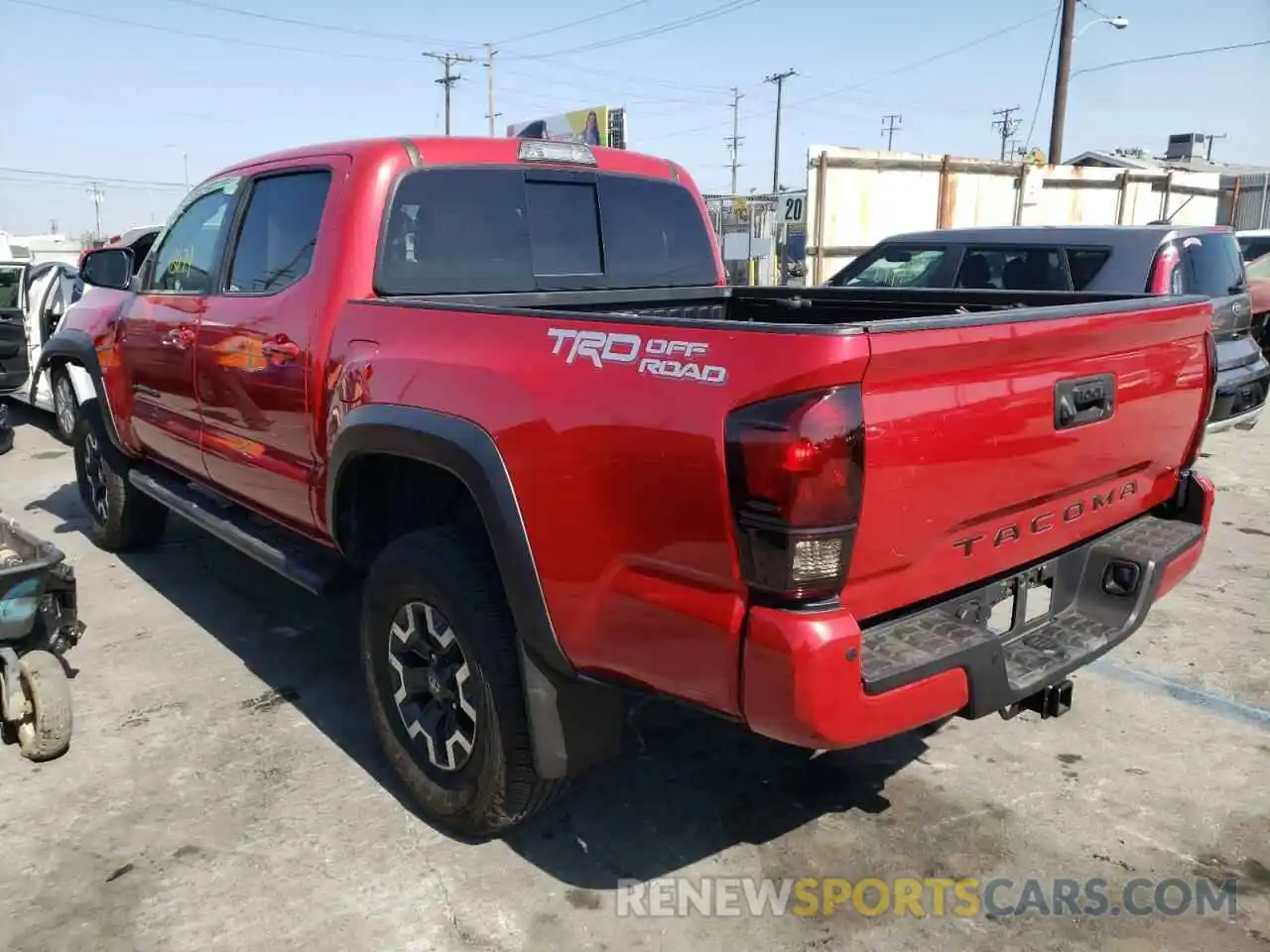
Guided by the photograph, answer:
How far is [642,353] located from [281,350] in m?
1.88

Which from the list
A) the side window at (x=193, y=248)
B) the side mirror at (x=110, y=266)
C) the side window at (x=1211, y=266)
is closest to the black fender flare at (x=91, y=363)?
the side mirror at (x=110, y=266)

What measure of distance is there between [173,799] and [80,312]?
3.53 metres

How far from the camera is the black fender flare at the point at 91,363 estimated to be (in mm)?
5371

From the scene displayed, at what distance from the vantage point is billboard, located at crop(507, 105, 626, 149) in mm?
24406

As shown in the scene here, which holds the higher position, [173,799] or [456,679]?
[456,679]

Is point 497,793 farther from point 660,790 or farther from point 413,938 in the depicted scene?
point 660,790

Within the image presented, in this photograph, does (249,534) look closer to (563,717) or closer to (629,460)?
(563,717)

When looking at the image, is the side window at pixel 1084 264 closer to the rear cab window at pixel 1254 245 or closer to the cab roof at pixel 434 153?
the cab roof at pixel 434 153

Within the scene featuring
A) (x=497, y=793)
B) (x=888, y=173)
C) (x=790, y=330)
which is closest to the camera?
(x=790, y=330)

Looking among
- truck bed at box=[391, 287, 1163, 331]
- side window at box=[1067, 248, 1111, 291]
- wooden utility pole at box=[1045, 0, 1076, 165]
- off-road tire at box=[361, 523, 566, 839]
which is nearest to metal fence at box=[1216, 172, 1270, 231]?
wooden utility pole at box=[1045, 0, 1076, 165]

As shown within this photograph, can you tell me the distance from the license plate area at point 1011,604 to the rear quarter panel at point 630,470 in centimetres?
71

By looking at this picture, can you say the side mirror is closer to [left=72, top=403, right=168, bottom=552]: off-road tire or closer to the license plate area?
[left=72, top=403, right=168, bottom=552]: off-road tire

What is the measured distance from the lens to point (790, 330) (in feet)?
6.57

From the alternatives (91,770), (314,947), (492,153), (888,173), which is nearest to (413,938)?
→ (314,947)
